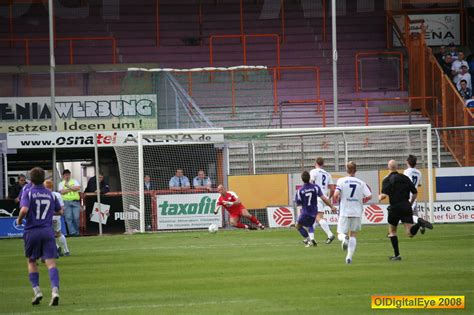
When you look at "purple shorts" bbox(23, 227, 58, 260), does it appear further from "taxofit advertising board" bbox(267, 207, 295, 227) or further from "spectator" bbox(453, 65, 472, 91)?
"spectator" bbox(453, 65, 472, 91)

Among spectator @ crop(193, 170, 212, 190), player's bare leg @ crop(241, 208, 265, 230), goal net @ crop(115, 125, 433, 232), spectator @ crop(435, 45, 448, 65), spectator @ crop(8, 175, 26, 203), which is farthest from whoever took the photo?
spectator @ crop(435, 45, 448, 65)

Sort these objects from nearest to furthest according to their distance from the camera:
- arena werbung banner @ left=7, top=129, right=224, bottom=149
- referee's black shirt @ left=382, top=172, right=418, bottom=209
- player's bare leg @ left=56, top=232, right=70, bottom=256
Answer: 1. referee's black shirt @ left=382, top=172, right=418, bottom=209
2. player's bare leg @ left=56, top=232, right=70, bottom=256
3. arena werbung banner @ left=7, top=129, right=224, bottom=149

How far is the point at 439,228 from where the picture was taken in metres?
29.4

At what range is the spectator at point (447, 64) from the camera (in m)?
40.9

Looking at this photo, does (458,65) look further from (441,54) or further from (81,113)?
(81,113)

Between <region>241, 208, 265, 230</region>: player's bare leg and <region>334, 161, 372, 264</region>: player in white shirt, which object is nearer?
<region>334, 161, 372, 264</region>: player in white shirt

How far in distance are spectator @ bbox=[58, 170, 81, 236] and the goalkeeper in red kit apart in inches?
164

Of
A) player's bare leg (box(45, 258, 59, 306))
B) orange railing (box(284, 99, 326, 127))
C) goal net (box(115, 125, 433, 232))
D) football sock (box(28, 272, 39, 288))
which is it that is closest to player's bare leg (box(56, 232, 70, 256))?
goal net (box(115, 125, 433, 232))

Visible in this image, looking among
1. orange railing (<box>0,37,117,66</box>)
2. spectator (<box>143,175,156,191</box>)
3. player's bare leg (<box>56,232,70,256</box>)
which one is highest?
orange railing (<box>0,37,117,66</box>)

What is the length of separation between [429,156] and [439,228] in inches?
122

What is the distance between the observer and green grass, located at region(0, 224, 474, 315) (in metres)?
14.1

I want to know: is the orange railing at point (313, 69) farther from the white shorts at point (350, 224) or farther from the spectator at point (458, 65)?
the white shorts at point (350, 224)

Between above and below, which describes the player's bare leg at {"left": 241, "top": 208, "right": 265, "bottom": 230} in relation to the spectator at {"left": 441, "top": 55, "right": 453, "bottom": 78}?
below

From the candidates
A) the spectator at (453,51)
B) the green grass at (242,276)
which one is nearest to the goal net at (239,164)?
the green grass at (242,276)
